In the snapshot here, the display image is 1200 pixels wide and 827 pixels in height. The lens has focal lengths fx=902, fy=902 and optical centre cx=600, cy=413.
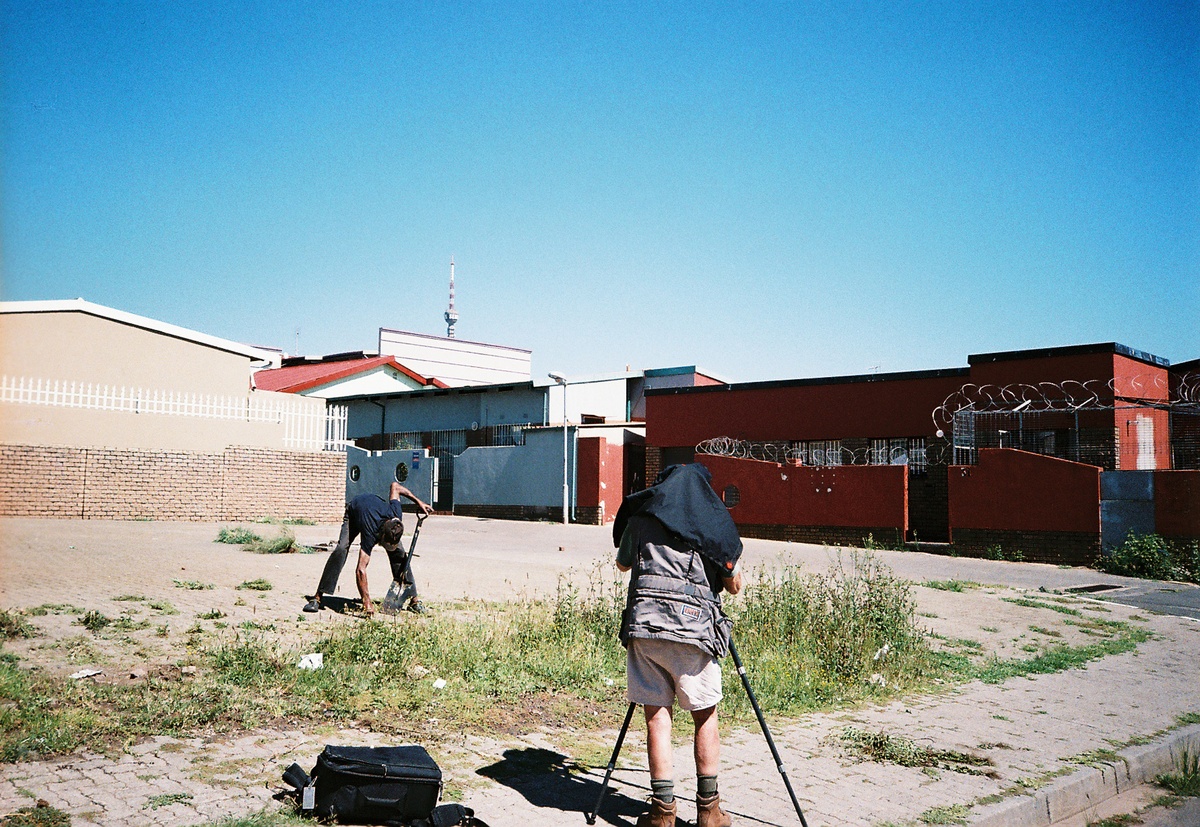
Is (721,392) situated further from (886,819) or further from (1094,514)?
(886,819)

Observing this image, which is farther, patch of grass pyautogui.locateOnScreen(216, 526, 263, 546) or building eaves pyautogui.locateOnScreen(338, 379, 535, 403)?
building eaves pyautogui.locateOnScreen(338, 379, 535, 403)

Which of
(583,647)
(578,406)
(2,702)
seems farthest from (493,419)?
(2,702)

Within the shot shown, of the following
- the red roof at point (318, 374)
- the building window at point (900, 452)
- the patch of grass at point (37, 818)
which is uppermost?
the red roof at point (318, 374)

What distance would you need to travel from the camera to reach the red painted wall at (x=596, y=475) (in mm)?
29938

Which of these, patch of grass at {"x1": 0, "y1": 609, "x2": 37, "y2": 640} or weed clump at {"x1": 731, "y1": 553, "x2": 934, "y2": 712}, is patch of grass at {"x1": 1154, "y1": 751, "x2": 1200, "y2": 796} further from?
patch of grass at {"x1": 0, "y1": 609, "x2": 37, "y2": 640}

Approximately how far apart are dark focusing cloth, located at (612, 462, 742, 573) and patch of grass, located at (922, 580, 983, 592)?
39.4 ft

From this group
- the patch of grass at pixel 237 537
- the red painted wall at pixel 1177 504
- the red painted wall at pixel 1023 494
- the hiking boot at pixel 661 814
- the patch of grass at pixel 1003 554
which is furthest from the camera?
the patch of grass at pixel 1003 554

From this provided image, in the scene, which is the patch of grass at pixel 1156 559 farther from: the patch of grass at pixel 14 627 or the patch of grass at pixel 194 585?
the patch of grass at pixel 14 627

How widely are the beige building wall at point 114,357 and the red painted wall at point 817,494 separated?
13.5m

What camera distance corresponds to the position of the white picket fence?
18969 millimetres

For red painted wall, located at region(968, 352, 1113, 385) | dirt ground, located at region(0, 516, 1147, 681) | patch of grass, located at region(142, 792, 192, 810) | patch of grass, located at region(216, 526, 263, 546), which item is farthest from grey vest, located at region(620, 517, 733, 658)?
red painted wall, located at region(968, 352, 1113, 385)

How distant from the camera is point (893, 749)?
19.0 feet

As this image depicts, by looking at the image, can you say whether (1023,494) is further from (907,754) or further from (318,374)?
(318,374)

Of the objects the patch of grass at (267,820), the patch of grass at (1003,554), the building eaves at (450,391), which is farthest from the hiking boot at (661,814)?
the building eaves at (450,391)
